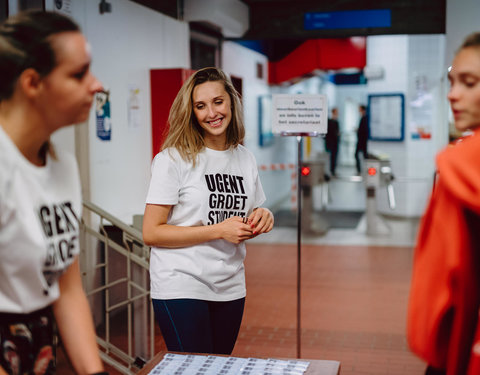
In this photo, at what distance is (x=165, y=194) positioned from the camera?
2174 mm

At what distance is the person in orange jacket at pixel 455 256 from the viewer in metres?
1.06

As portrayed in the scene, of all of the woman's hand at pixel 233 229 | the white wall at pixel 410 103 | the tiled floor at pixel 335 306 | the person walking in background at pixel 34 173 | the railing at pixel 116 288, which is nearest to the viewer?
the person walking in background at pixel 34 173

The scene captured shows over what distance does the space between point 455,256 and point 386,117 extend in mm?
9568

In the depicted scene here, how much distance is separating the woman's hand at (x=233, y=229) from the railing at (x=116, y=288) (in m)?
1.38

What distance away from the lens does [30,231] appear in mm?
1165

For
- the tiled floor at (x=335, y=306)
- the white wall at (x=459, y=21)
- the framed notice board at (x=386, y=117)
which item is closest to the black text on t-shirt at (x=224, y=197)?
the tiled floor at (x=335, y=306)

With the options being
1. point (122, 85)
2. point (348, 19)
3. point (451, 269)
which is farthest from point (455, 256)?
point (348, 19)

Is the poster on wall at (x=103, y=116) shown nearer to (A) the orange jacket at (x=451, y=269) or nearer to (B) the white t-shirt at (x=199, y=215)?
(B) the white t-shirt at (x=199, y=215)

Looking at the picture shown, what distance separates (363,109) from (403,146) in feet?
6.55

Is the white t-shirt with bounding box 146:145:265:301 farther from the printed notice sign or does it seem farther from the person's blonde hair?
the printed notice sign

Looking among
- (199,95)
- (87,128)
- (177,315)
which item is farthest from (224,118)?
(87,128)

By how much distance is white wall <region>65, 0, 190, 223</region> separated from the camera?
4840 mm

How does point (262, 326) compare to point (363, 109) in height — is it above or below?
below

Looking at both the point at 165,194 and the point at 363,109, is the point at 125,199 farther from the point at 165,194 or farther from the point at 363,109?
the point at 363,109
